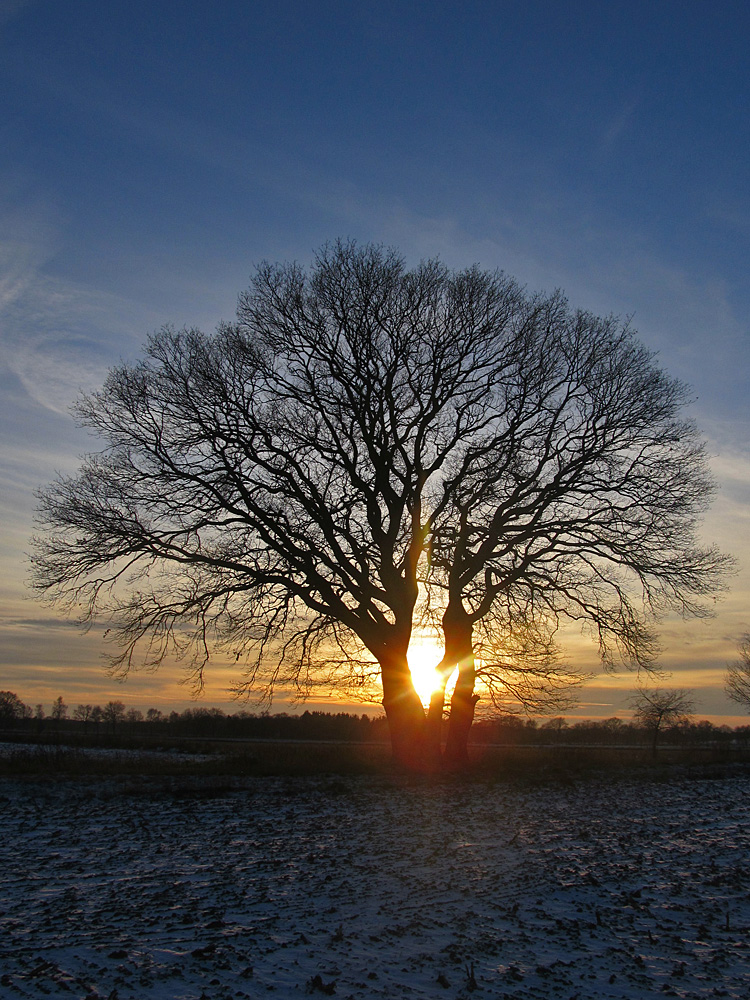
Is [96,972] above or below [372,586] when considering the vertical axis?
below

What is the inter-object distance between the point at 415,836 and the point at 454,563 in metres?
9.51

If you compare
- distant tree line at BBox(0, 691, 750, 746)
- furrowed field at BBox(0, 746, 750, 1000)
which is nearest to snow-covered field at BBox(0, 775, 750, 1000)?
furrowed field at BBox(0, 746, 750, 1000)

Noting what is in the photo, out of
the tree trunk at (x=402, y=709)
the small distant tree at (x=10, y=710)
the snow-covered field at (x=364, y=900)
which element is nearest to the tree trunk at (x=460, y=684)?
the tree trunk at (x=402, y=709)

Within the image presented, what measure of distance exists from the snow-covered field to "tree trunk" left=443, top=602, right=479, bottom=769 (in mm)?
6208

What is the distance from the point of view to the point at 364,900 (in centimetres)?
713

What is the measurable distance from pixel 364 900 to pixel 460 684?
39.0 feet

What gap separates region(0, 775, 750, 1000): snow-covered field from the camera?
17.5 ft

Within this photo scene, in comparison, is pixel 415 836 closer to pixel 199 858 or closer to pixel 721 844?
pixel 199 858

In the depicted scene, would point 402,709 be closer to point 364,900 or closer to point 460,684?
point 460,684

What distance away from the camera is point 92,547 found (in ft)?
57.0

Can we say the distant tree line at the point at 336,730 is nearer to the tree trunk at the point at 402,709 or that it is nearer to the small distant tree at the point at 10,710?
the small distant tree at the point at 10,710

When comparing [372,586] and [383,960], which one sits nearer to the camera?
[383,960]

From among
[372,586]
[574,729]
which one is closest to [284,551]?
[372,586]

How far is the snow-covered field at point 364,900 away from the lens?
5.34 metres
